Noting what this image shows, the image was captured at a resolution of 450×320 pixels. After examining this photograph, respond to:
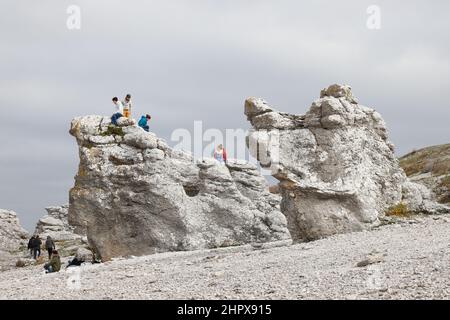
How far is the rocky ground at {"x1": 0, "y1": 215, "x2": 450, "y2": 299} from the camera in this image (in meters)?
16.8

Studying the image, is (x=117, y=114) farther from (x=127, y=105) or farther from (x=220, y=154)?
(x=220, y=154)

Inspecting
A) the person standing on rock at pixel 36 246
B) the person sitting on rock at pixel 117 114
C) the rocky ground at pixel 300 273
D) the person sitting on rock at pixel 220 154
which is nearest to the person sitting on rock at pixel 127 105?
the person sitting on rock at pixel 117 114

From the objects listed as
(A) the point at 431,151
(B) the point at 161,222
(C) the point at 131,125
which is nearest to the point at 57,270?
(B) the point at 161,222

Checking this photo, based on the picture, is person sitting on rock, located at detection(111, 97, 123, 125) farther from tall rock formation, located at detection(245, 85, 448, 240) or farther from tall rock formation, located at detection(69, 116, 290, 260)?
tall rock formation, located at detection(245, 85, 448, 240)

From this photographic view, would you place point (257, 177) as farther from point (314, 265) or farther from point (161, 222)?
point (314, 265)

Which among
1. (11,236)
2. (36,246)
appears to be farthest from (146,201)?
(11,236)

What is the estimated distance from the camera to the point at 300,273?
66.1ft

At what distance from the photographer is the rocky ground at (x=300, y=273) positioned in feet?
55.1

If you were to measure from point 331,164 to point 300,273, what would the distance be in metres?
12.7

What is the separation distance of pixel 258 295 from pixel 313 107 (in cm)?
1788

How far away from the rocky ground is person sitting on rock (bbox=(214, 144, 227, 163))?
1092cm

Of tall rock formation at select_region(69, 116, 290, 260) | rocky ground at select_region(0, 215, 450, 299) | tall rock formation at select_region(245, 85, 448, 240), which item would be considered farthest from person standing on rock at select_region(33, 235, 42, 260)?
tall rock formation at select_region(245, 85, 448, 240)

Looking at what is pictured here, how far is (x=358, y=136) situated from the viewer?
1299 inches
